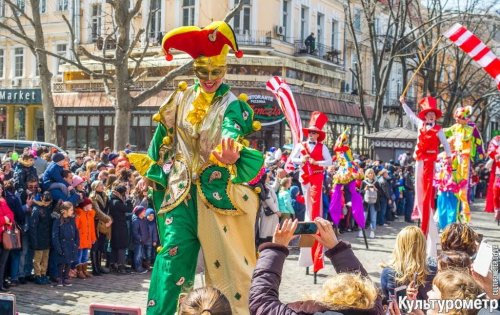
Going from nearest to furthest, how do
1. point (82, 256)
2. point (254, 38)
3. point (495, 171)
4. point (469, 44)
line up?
1. point (82, 256)
2. point (469, 44)
3. point (495, 171)
4. point (254, 38)

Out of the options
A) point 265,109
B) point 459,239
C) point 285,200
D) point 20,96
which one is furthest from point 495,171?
point 20,96

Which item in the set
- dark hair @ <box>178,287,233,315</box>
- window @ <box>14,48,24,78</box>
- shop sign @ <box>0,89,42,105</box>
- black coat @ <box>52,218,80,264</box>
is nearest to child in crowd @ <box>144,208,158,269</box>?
black coat @ <box>52,218,80,264</box>

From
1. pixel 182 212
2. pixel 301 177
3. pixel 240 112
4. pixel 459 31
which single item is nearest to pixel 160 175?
pixel 182 212

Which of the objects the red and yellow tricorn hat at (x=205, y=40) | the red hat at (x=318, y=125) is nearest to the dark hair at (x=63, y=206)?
the red hat at (x=318, y=125)

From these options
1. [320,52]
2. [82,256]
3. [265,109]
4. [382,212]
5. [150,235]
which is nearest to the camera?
[82,256]

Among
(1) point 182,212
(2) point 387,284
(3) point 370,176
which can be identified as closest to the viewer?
(2) point 387,284

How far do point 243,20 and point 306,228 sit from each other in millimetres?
29215

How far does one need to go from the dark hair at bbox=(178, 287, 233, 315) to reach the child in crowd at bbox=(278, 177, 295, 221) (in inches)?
359

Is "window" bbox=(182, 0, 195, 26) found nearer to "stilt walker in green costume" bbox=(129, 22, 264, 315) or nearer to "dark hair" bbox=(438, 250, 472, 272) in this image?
"stilt walker in green costume" bbox=(129, 22, 264, 315)

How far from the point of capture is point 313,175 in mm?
9820

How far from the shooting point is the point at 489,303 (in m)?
3.45

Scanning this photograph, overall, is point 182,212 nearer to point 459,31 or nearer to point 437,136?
point 437,136

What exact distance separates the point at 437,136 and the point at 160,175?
5795 mm

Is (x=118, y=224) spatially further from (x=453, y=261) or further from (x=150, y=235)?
(x=453, y=261)
